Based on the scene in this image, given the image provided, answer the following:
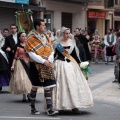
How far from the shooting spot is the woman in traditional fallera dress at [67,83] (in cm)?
945

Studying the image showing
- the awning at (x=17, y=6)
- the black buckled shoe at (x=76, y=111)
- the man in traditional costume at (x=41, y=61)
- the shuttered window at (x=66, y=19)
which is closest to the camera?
the man in traditional costume at (x=41, y=61)

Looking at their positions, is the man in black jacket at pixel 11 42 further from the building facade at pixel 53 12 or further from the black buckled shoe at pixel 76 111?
the building facade at pixel 53 12

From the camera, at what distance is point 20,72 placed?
11.5 metres

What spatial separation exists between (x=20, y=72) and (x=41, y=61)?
2.33 metres

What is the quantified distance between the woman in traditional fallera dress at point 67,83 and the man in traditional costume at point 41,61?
180mm

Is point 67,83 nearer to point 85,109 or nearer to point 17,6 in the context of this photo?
point 85,109

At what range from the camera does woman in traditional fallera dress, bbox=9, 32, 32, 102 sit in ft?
37.4

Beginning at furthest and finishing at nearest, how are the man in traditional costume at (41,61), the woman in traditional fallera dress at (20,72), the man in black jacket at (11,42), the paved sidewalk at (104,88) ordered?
the man in black jacket at (11,42)
the paved sidewalk at (104,88)
the woman in traditional fallera dress at (20,72)
the man in traditional costume at (41,61)

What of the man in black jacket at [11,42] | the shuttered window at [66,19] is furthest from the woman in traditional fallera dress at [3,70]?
the shuttered window at [66,19]

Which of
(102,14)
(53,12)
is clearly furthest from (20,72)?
(102,14)

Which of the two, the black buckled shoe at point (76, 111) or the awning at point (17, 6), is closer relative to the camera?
the black buckled shoe at point (76, 111)

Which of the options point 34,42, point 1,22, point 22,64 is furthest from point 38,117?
point 1,22

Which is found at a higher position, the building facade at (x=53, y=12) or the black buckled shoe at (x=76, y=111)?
the building facade at (x=53, y=12)

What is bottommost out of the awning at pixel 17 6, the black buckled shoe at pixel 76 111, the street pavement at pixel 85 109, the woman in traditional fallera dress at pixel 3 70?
→ the street pavement at pixel 85 109
